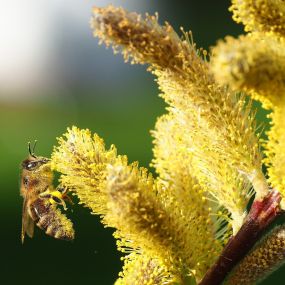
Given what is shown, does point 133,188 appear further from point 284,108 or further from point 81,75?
point 81,75

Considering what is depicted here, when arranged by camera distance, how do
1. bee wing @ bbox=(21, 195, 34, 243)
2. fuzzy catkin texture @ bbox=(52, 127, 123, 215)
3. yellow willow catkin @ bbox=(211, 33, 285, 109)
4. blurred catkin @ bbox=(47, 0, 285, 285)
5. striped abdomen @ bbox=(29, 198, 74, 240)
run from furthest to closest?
bee wing @ bbox=(21, 195, 34, 243), striped abdomen @ bbox=(29, 198, 74, 240), fuzzy catkin texture @ bbox=(52, 127, 123, 215), blurred catkin @ bbox=(47, 0, 285, 285), yellow willow catkin @ bbox=(211, 33, 285, 109)

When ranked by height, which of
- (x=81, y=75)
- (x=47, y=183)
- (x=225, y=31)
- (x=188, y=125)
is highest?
(x=225, y=31)

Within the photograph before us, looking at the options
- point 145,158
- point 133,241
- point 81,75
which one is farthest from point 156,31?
point 81,75

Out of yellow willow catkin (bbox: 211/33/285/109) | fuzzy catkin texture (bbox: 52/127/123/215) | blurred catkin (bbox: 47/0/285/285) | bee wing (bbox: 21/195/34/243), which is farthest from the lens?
bee wing (bbox: 21/195/34/243)

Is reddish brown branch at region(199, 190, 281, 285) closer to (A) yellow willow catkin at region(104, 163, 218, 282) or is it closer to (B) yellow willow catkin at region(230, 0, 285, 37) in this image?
(A) yellow willow catkin at region(104, 163, 218, 282)

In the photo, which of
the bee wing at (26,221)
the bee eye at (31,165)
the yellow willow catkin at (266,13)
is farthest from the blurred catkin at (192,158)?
the bee wing at (26,221)

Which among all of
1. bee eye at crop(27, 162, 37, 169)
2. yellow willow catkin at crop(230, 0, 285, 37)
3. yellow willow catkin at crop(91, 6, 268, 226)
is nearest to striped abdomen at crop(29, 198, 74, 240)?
bee eye at crop(27, 162, 37, 169)

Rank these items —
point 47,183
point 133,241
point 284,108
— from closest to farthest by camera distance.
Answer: point 284,108 < point 133,241 < point 47,183
